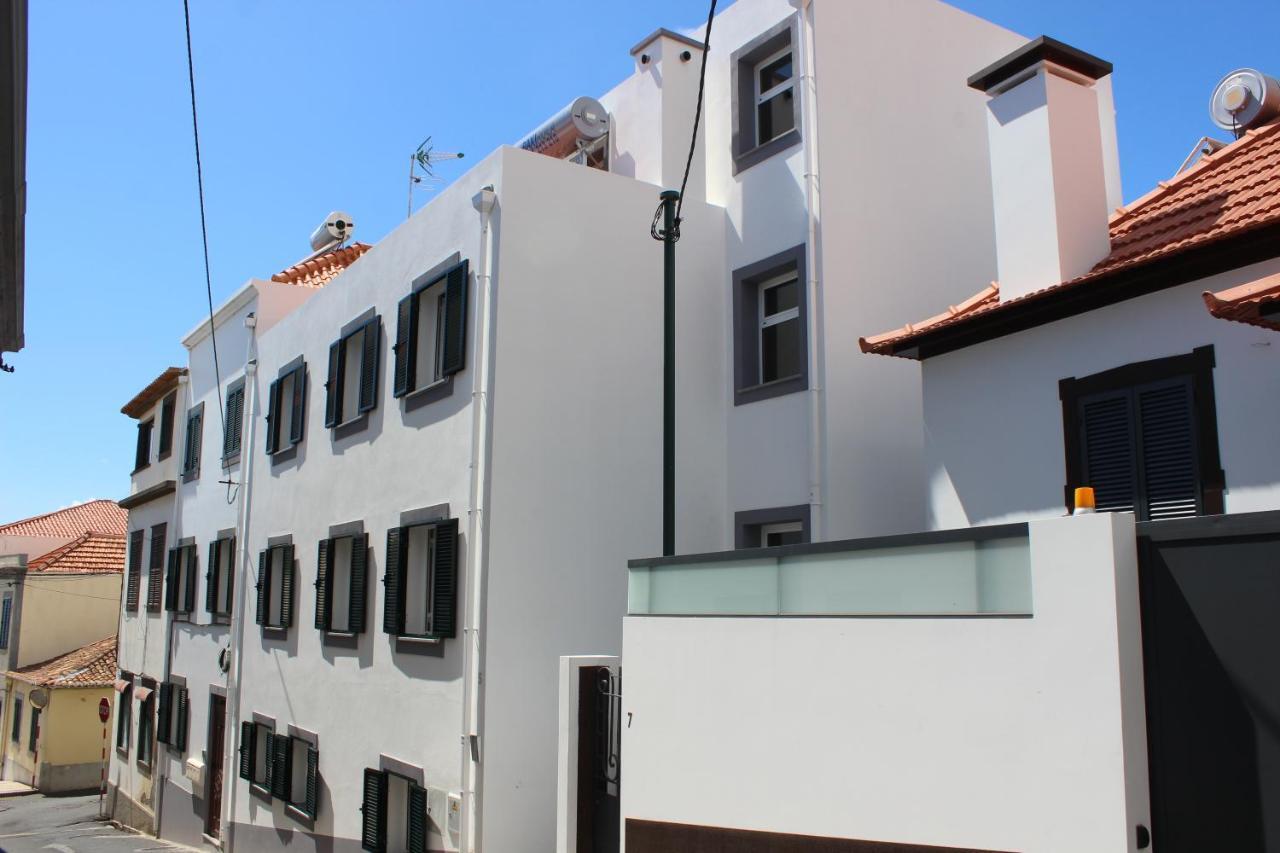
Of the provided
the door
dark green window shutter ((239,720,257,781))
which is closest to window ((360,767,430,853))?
dark green window shutter ((239,720,257,781))

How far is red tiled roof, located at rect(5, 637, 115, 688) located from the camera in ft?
116

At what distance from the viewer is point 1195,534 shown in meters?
5.51

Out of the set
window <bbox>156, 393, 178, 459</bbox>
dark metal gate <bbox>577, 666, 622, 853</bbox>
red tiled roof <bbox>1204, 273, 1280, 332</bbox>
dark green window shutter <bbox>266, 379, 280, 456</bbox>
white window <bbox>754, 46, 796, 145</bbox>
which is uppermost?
white window <bbox>754, 46, 796, 145</bbox>

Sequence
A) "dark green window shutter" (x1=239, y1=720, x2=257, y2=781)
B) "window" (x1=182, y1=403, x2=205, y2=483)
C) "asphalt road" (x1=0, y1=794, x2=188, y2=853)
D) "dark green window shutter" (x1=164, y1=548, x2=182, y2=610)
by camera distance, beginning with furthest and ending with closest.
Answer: "dark green window shutter" (x1=164, y1=548, x2=182, y2=610) < "window" (x1=182, y1=403, x2=205, y2=483) < "asphalt road" (x1=0, y1=794, x2=188, y2=853) < "dark green window shutter" (x1=239, y1=720, x2=257, y2=781)

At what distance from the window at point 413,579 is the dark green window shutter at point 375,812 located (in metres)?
1.69

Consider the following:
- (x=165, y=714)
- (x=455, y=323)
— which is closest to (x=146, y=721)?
(x=165, y=714)

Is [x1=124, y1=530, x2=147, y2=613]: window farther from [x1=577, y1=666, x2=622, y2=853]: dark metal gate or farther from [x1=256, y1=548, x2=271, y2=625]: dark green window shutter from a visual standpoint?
[x1=577, y1=666, x2=622, y2=853]: dark metal gate

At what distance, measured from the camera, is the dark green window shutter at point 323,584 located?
1567 cm

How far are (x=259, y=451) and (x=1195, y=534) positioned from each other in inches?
667

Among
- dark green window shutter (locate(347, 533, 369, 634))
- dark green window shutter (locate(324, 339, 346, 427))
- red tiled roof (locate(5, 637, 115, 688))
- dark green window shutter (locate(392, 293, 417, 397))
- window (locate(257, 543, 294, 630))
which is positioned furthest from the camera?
red tiled roof (locate(5, 637, 115, 688))

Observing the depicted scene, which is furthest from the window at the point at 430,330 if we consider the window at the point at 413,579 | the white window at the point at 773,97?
the white window at the point at 773,97

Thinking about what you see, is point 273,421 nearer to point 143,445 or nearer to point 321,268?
point 321,268

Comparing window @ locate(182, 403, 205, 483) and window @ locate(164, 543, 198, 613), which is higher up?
window @ locate(182, 403, 205, 483)

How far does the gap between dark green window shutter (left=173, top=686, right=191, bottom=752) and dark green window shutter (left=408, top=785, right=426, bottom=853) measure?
38.4 ft
